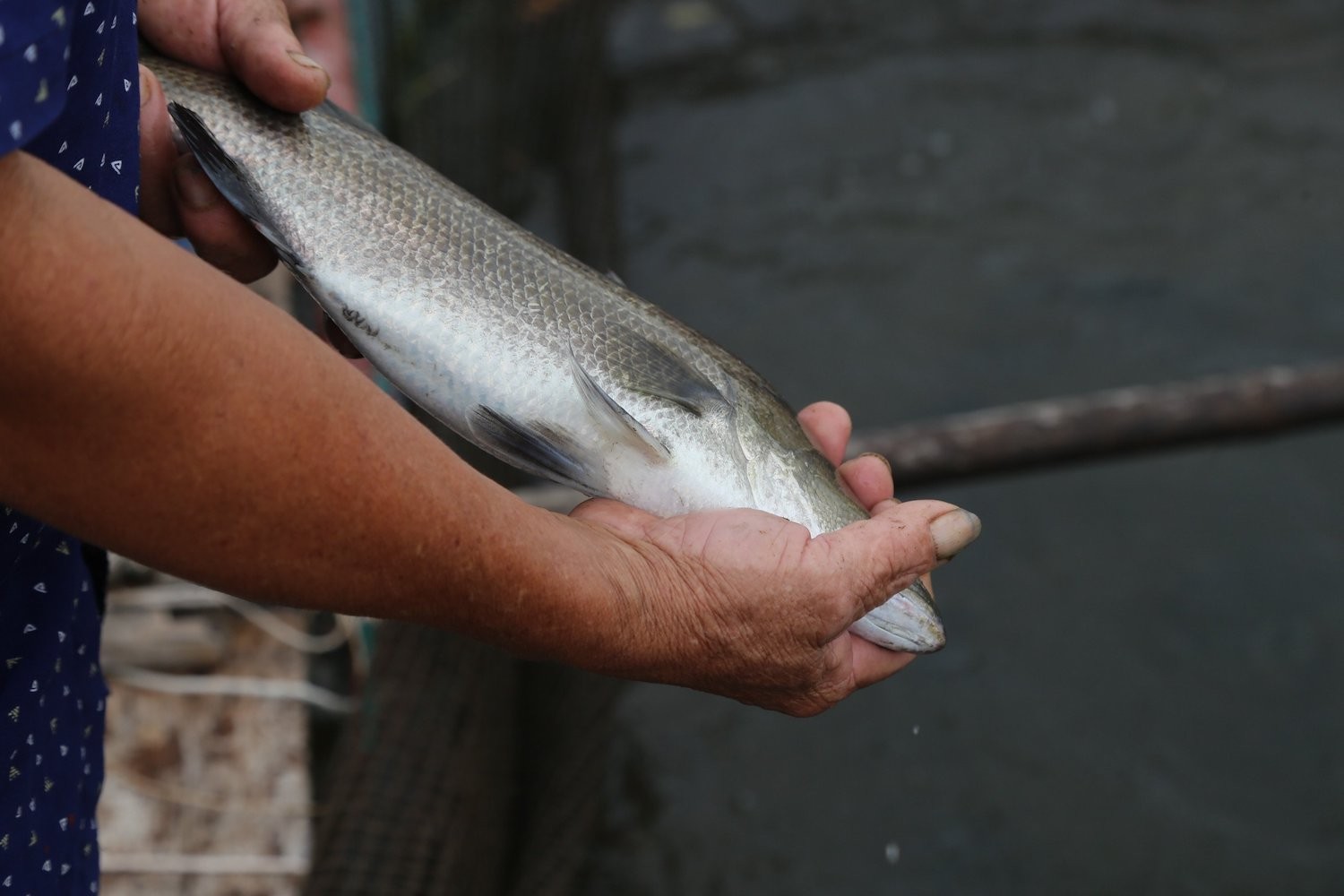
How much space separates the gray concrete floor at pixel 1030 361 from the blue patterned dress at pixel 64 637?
11.3 ft

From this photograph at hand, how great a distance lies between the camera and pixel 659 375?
225 centimetres

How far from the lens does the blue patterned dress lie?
1454 mm

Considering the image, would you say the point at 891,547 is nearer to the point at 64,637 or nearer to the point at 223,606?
the point at 64,637

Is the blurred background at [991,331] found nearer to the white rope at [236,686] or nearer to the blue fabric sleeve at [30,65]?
the white rope at [236,686]

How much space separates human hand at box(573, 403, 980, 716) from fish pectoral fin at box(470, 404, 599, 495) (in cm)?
14

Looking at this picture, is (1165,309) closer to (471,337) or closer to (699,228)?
(699,228)

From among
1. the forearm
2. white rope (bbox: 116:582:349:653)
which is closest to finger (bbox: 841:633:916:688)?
the forearm

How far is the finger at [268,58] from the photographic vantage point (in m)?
2.10

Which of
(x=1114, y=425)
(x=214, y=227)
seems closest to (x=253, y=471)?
(x=214, y=227)

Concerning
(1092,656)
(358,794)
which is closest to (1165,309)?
(1092,656)

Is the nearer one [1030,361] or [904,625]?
[904,625]

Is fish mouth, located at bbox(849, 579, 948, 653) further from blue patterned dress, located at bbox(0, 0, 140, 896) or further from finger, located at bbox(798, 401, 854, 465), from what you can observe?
blue patterned dress, located at bbox(0, 0, 140, 896)

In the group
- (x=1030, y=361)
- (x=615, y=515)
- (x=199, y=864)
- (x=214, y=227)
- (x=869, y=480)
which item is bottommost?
(x=1030, y=361)

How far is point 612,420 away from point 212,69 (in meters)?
0.89
